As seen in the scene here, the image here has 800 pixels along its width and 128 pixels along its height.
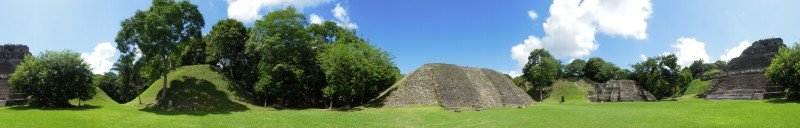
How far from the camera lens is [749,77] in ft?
161

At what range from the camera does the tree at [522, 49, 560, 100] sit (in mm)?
72188

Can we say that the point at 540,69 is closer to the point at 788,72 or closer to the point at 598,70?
the point at 598,70

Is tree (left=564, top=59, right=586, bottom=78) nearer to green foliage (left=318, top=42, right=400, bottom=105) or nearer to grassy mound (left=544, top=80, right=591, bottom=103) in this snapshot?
grassy mound (left=544, top=80, right=591, bottom=103)

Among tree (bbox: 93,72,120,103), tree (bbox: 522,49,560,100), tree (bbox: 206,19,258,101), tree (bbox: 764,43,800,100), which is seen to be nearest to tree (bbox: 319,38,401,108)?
tree (bbox: 206,19,258,101)

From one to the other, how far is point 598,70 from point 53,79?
76.3 metres

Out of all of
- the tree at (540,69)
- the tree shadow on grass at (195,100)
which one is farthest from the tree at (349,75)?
the tree at (540,69)

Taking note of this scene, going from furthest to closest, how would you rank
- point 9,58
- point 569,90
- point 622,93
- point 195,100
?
point 569,90 < point 622,93 < point 9,58 < point 195,100

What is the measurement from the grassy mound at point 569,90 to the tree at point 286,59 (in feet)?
116

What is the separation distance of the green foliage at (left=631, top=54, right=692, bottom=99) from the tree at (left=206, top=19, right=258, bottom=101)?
4706cm

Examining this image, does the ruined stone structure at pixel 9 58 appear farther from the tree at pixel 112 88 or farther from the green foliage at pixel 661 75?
the green foliage at pixel 661 75

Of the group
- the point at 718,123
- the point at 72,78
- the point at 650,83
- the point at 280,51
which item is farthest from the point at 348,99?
the point at 650,83

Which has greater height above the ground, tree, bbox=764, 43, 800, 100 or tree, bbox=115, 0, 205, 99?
tree, bbox=115, 0, 205, 99

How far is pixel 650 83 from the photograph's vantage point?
60469mm

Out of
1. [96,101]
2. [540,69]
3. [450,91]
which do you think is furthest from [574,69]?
[96,101]
